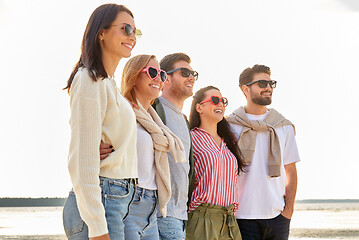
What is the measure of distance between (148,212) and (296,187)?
8.81 feet

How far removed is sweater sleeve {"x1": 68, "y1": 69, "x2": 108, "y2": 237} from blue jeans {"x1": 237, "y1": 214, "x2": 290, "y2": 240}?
111 inches

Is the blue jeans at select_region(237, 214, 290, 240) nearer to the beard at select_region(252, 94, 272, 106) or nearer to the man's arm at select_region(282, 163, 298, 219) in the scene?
the man's arm at select_region(282, 163, 298, 219)

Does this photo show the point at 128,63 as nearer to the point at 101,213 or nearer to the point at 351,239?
the point at 101,213

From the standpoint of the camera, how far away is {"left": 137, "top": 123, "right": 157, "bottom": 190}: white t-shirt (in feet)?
13.0

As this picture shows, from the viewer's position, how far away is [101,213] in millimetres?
3168

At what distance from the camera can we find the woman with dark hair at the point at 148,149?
3822mm

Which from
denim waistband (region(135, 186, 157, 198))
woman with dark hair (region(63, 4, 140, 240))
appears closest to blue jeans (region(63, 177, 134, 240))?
woman with dark hair (region(63, 4, 140, 240))

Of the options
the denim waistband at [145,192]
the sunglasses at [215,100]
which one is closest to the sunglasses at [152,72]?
the denim waistband at [145,192]

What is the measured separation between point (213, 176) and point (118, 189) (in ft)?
6.61

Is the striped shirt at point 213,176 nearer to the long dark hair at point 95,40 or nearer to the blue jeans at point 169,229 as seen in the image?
the blue jeans at point 169,229

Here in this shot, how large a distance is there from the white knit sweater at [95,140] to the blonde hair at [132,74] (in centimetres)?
94

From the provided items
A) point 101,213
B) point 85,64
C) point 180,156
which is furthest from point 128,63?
point 101,213

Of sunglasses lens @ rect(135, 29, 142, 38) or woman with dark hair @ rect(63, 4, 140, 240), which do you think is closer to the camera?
woman with dark hair @ rect(63, 4, 140, 240)

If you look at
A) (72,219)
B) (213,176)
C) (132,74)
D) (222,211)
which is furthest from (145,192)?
(222,211)
